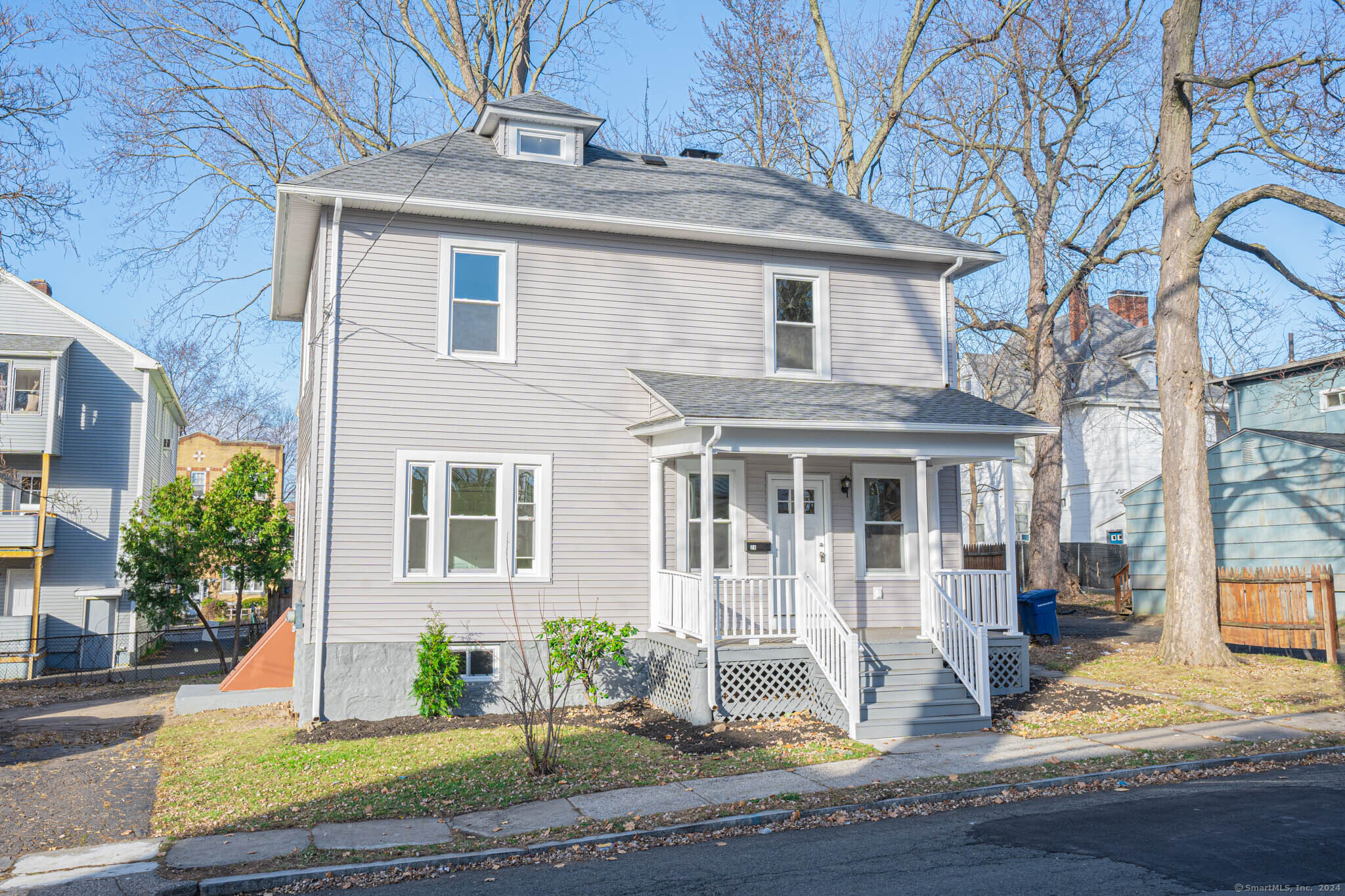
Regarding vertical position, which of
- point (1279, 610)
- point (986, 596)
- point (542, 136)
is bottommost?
point (1279, 610)

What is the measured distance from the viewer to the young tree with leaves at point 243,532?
20.1 meters

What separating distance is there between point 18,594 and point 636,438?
20.5 m

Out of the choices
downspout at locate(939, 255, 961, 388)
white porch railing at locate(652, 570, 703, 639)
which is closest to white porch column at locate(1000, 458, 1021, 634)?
downspout at locate(939, 255, 961, 388)

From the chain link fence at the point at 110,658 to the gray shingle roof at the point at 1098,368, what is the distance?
86.1 ft

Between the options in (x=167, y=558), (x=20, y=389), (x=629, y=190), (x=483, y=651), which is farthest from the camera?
(x=20, y=389)

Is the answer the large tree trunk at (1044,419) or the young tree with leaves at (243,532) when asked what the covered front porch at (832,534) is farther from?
the large tree trunk at (1044,419)

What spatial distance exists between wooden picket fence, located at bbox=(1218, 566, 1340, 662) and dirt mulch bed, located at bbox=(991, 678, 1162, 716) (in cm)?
378

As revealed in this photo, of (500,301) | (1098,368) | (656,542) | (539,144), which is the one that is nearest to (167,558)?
(500,301)

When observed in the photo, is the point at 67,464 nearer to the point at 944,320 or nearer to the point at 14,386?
the point at 14,386

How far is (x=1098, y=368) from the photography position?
36656 mm

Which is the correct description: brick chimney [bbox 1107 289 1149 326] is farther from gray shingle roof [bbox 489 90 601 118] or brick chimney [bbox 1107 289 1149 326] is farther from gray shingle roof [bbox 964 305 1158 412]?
gray shingle roof [bbox 489 90 601 118]

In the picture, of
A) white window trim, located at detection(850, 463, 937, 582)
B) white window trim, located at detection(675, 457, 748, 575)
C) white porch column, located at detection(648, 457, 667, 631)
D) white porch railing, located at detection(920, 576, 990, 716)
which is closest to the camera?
white porch railing, located at detection(920, 576, 990, 716)

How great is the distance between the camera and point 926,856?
670cm

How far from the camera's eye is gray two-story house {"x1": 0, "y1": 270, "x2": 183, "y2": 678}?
79.3ft
